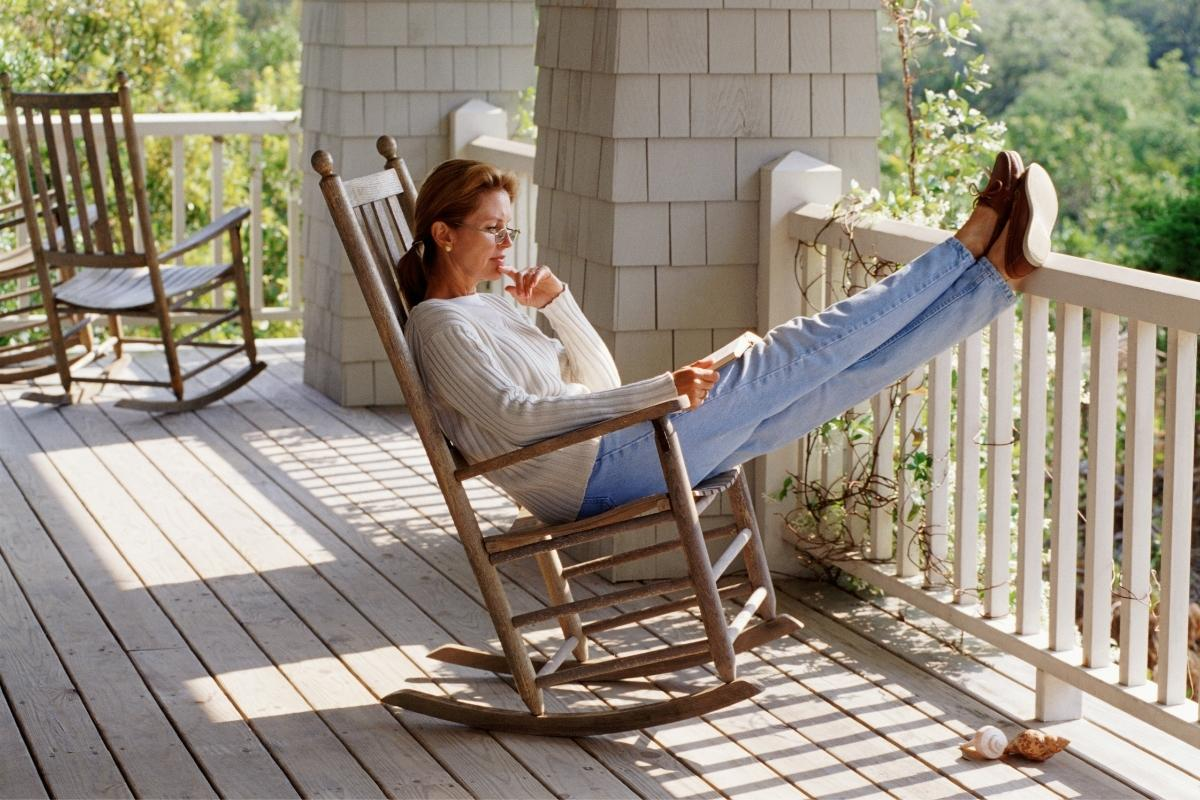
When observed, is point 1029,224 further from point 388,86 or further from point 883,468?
point 388,86

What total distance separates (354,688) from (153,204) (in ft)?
33.9

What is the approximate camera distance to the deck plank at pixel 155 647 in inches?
110

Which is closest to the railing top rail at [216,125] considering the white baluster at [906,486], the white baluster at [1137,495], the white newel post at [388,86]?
the white newel post at [388,86]

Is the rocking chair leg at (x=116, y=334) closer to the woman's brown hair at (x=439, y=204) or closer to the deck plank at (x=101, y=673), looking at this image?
the deck plank at (x=101, y=673)

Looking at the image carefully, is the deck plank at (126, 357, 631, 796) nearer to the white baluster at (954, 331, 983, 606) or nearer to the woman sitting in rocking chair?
the woman sitting in rocking chair

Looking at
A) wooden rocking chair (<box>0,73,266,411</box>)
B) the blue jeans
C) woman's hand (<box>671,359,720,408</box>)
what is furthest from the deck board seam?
woman's hand (<box>671,359,720,408</box>)

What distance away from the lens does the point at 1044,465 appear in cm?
297

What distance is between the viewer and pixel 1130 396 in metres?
2.73

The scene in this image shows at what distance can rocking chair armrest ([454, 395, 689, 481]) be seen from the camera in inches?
104

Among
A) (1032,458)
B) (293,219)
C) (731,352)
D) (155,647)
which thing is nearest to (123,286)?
(293,219)

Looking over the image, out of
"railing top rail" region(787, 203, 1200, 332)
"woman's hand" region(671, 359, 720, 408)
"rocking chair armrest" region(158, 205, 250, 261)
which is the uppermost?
"railing top rail" region(787, 203, 1200, 332)

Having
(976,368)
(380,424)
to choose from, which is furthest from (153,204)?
(976,368)

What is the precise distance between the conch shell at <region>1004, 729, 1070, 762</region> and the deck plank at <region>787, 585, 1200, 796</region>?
0.06 m

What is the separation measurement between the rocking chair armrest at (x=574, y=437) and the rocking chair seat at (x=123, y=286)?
3011 mm
